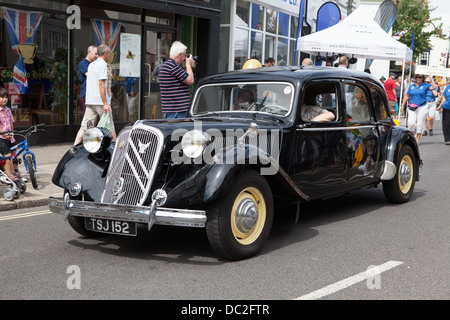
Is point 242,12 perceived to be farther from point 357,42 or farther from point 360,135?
point 360,135

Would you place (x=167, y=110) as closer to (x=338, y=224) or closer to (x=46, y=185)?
(x=46, y=185)

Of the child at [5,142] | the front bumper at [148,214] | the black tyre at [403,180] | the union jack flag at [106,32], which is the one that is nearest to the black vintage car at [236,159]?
the front bumper at [148,214]

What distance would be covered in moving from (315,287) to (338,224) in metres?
2.21

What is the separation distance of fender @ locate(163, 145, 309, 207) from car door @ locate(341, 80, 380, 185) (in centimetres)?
175

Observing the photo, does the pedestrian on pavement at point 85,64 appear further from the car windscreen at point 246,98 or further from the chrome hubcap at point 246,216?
the chrome hubcap at point 246,216

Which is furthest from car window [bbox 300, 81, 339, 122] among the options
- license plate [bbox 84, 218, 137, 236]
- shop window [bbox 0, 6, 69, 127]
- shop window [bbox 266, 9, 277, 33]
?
shop window [bbox 266, 9, 277, 33]

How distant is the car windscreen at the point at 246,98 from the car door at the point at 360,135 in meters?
0.92

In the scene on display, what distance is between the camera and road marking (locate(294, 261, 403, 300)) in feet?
12.8

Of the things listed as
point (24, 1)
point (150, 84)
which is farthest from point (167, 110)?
point (150, 84)

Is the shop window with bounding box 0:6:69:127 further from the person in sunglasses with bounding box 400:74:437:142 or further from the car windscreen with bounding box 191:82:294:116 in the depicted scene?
the person in sunglasses with bounding box 400:74:437:142

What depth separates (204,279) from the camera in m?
4.23

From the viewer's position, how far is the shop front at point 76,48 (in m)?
10.9

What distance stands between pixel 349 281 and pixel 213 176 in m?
1.33

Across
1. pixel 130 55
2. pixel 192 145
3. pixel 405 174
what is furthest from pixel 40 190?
pixel 130 55
